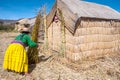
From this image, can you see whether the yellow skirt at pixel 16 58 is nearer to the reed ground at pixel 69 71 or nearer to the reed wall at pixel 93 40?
the reed ground at pixel 69 71

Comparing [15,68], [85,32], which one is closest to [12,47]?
[15,68]

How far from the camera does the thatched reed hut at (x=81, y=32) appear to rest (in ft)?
22.0

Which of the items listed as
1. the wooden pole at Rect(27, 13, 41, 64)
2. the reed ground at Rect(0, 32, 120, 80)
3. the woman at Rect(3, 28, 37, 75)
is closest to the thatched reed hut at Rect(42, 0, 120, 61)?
the reed ground at Rect(0, 32, 120, 80)

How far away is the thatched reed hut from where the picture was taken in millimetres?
6703

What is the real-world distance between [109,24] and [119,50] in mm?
2061

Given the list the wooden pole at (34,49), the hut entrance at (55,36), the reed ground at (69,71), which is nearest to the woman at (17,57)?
the reed ground at (69,71)

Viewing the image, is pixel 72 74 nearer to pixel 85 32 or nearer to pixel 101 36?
pixel 85 32

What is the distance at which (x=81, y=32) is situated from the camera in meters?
6.82

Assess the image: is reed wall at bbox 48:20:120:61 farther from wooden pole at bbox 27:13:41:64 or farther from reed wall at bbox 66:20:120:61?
wooden pole at bbox 27:13:41:64

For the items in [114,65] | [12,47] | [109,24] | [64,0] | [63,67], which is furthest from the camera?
[109,24]

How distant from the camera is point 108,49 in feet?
27.4

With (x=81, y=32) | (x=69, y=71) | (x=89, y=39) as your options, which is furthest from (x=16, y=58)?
(x=89, y=39)

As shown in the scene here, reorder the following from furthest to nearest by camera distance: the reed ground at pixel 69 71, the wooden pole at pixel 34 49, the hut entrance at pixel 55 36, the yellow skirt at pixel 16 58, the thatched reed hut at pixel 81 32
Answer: the hut entrance at pixel 55 36, the thatched reed hut at pixel 81 32, the wooden pole at pixel 34 49, the reed ground at pixel 69 71, the yellow skirt at pixel 16 58

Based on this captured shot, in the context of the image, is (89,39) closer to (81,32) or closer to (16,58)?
(81,32)
